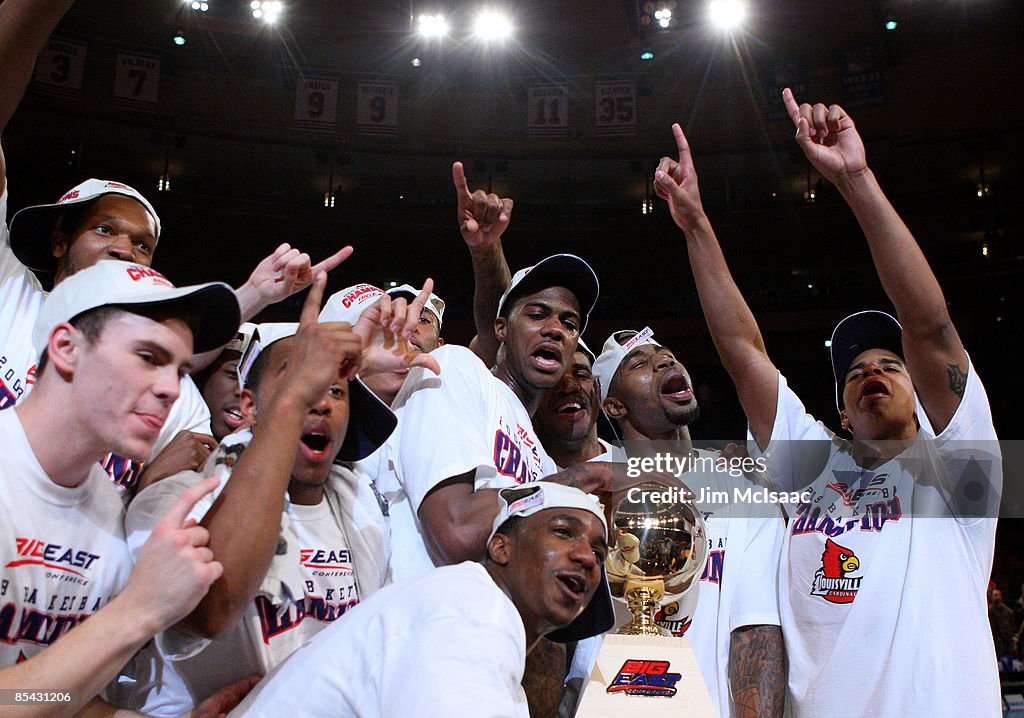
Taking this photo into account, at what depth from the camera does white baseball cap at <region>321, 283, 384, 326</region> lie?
3076 millimetres

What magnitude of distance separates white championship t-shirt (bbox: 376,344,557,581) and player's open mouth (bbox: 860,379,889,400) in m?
1.13

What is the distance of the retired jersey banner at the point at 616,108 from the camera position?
1332 cm

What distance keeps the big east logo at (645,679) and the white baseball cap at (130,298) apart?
43.9 inches

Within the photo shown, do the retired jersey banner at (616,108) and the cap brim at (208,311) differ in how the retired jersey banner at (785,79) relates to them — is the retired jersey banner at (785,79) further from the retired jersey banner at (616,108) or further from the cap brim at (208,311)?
the cap brim at (208,311)

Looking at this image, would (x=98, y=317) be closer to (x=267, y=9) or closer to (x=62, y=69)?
(x=267, y=9)

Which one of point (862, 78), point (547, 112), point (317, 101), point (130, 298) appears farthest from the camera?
point (547, 112)

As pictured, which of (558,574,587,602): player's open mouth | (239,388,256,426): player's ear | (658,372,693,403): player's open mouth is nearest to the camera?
(558,574,587,602): player's open mouth

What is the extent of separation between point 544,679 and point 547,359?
1.01 m

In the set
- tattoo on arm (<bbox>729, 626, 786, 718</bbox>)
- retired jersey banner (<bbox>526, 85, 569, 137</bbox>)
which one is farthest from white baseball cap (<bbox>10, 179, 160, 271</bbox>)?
retired jersey banner (<bbox>526, 85, 569, 137</bbox>)

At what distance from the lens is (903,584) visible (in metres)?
2.71

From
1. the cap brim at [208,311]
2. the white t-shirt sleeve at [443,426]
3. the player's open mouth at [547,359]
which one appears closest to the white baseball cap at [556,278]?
the player's open mouth at [547,359]

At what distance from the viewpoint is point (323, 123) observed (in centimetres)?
1320

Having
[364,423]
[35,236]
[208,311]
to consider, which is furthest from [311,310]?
[35,236]

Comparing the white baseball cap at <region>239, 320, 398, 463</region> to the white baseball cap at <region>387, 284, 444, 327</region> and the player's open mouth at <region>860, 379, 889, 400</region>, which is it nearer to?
the white baseball cap at <region>387, 284, 444, 327</region>
